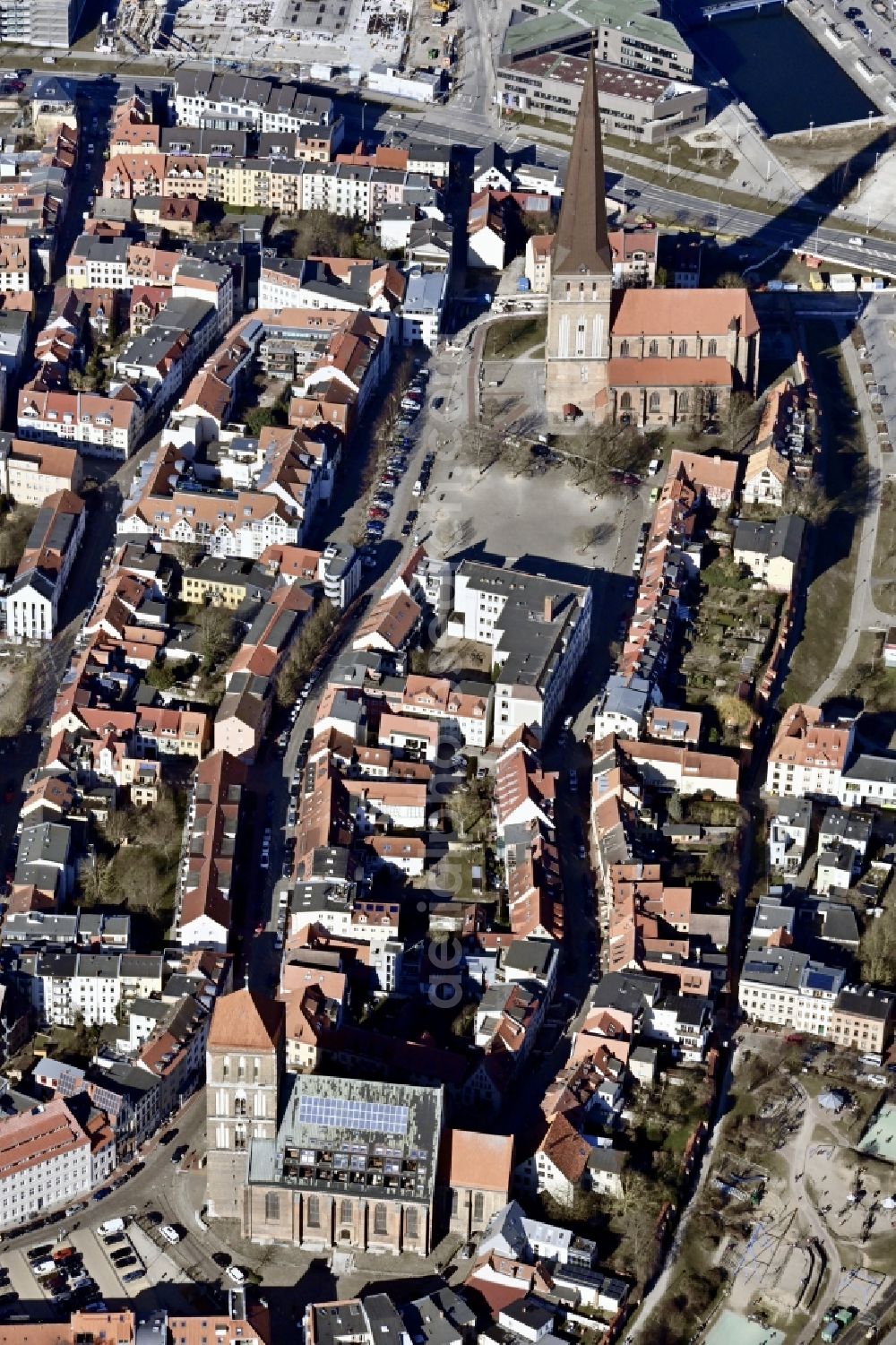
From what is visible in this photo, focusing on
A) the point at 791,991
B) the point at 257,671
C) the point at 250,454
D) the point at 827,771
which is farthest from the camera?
the point at 250,454

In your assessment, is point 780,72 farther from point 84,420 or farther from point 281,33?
point 84,420

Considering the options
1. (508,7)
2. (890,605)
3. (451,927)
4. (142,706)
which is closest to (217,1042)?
(451,927)

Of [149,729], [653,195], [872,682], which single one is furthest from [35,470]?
[653,195]

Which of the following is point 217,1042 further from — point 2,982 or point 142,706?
point 142,706

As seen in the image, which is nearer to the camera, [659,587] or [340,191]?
[659,587]

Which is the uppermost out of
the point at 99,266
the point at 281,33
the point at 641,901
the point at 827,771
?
the point at 281,33

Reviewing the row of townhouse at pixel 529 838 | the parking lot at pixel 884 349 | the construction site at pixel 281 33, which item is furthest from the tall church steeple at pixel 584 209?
the construction site at pixel 281 33
